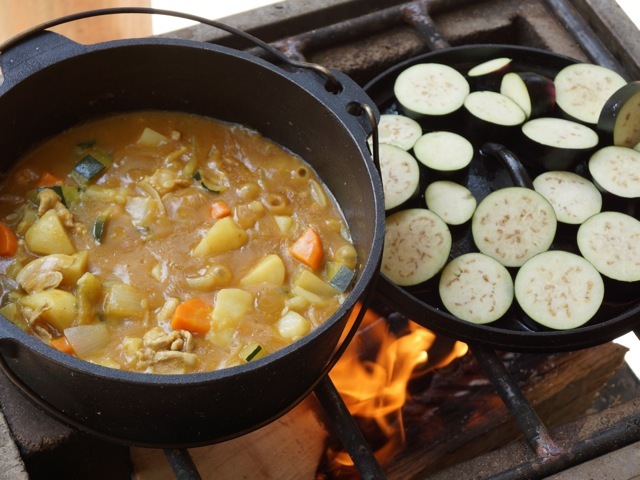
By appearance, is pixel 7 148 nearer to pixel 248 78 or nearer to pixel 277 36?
pixel 248 78

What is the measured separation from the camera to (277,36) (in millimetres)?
3486

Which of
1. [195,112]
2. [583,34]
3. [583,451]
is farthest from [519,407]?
[583,34]

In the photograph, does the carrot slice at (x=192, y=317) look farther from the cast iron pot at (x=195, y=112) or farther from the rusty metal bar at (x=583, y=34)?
the rusty metal bar at (x=583, y=34)

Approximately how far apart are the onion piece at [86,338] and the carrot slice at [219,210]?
1.86 ft

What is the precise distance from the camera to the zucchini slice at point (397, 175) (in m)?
2.94

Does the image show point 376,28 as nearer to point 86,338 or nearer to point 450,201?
point 450,201

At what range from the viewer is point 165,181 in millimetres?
2697

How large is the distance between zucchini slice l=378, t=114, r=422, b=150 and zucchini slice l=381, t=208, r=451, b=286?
0.35 m

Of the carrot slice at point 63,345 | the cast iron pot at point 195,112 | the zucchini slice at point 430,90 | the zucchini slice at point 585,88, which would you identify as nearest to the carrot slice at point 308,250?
the cast iron pot at point 195,112

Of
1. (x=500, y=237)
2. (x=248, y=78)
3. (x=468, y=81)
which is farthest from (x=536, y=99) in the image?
(x=248, y=78)

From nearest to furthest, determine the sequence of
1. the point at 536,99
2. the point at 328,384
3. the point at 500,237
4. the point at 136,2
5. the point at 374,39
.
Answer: the point at 328,384 → the point at 500,237 → the point at 536,99 → the point at 374,39 → the point at 136,2

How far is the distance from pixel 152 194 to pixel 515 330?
1.32m

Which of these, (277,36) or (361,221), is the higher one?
(277,36)

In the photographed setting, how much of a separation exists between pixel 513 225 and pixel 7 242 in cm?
176
